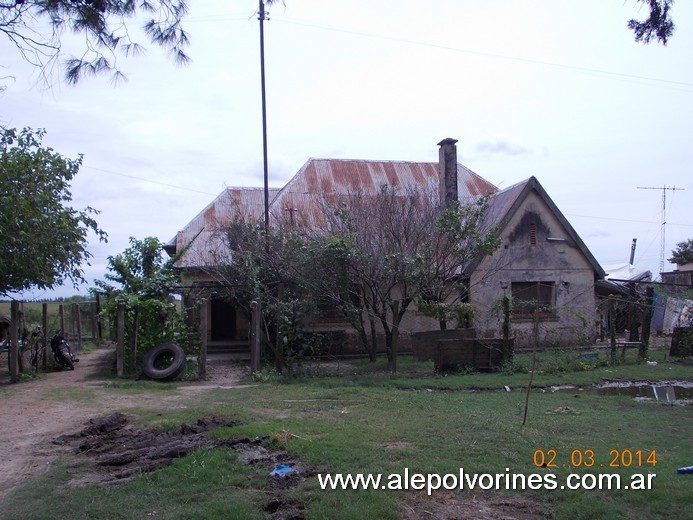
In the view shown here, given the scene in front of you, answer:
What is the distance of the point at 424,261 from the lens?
15.1 m

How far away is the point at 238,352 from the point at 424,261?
798cm

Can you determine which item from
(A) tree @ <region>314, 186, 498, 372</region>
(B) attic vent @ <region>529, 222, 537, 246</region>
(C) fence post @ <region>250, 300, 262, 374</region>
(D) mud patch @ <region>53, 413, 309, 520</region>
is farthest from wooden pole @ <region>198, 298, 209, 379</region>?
(B) attic vent @ <region>529, 222, 537, 246</region>

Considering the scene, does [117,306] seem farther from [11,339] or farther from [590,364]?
[590,364]

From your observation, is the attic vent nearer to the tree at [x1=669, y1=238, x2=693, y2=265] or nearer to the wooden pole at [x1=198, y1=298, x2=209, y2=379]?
the wooden pole at [x1=198, y1=298, x2=209, y2=379]

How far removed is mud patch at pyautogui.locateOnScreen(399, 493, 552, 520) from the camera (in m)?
5.07

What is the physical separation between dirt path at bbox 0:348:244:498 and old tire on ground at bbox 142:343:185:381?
0.69 meters

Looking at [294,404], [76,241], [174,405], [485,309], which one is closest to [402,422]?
[294,404]

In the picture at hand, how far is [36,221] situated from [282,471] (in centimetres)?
1031

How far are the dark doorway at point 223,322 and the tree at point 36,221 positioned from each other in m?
6.04

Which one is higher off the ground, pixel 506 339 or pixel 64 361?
pixel 506 339

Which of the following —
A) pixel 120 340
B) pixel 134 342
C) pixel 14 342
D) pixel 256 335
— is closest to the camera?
pixel 14 342

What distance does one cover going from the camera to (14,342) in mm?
13672

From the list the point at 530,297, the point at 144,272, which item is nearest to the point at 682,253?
the point at 530,297

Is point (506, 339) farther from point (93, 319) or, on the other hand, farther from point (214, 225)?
point (93, 319)
